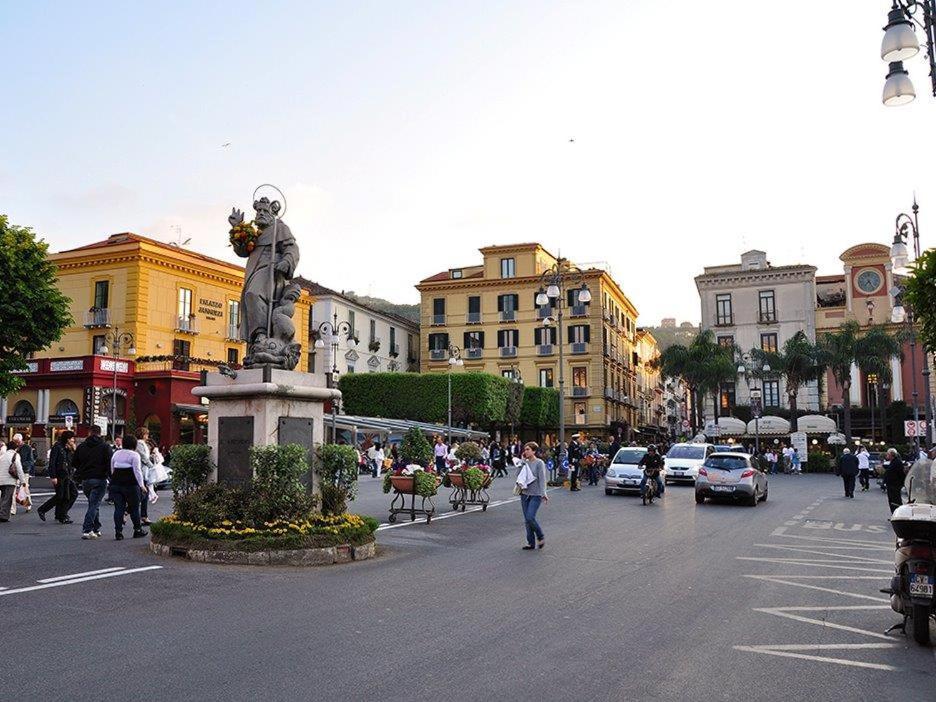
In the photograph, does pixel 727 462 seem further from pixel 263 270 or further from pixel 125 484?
pixel 125 484

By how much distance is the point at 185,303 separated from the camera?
45.2 m

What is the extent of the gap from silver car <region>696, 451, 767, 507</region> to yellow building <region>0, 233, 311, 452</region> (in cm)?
2430

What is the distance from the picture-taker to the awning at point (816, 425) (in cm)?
5159

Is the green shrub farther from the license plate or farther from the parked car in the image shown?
the parked car

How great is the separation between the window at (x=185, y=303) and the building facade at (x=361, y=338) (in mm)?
11565

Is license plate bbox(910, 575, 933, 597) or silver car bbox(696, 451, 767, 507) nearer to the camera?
license plate bbox(910, 575, 933, 597)

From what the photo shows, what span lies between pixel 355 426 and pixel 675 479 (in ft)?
49.9

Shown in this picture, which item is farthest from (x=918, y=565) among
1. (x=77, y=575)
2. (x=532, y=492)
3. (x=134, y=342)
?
(x=134, y=342)

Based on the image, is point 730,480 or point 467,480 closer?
point 467,480

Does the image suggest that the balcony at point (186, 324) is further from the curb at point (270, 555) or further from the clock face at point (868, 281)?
the clock face at point (868, 281)

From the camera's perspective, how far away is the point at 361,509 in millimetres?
18938

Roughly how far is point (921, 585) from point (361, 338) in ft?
195

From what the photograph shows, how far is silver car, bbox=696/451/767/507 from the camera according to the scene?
2162 cm

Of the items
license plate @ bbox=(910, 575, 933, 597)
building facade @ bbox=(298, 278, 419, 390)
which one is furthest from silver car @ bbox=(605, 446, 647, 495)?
building facade @ bbox=(298, 278, 419, 390)
